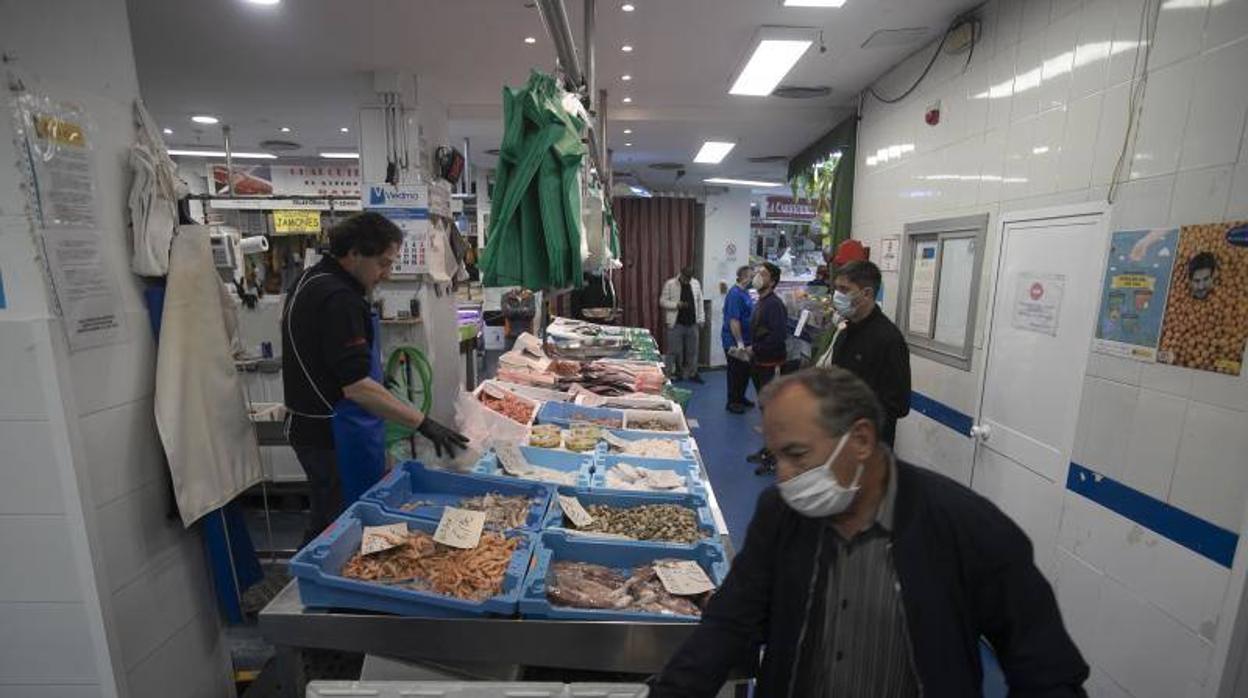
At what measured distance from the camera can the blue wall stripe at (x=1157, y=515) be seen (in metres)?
1.84

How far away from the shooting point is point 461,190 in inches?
365

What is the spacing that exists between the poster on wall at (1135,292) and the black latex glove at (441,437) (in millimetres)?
2699

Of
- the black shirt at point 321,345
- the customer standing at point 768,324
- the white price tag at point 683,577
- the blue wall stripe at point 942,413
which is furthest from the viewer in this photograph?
the customer standing at point 768,324

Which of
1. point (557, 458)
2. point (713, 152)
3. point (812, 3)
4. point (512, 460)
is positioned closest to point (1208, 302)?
point (812, 3)

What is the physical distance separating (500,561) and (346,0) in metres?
3.25

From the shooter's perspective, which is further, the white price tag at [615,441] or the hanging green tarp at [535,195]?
the white price tag at [615,441]

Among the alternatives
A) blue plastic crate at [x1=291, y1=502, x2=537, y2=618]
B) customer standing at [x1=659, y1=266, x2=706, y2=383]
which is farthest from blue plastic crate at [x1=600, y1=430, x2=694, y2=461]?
customer standing at [x1=659, y1=266, x2=706, y2=383]

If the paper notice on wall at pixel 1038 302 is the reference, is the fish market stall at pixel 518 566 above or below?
below

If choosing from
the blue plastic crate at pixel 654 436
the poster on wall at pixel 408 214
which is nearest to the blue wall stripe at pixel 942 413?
the blue plastic crate at pixel 654 436

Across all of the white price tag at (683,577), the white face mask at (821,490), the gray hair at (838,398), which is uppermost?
the gray hair at (838,398)

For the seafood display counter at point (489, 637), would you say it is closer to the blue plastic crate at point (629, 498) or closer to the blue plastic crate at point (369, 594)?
the blue plastic crate at point (369, 594)

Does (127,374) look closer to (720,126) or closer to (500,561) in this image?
(500,561)

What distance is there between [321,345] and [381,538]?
1.02 metres

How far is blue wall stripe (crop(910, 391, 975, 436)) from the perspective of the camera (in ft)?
11.2
